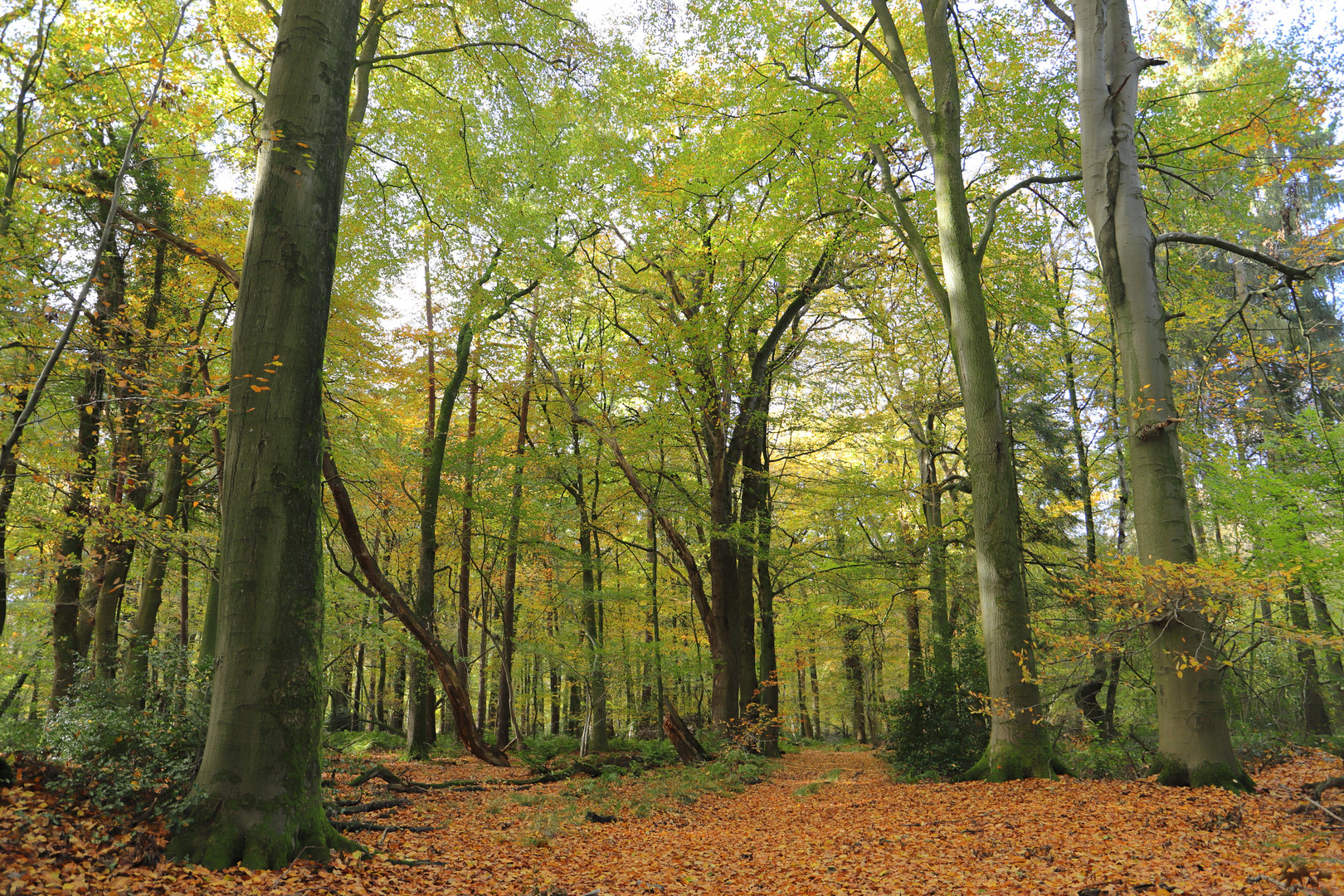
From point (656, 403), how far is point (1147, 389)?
26.7 feet

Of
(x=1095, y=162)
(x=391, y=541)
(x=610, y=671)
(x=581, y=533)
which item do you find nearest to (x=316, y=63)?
(x=1095, y=162)

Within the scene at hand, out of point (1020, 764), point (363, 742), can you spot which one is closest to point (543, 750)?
point (363, 742)

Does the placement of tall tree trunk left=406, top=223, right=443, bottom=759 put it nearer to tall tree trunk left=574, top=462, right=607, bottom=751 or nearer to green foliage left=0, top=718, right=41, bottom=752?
tall tree trunk left=574, top=462, right=607, bottom=751

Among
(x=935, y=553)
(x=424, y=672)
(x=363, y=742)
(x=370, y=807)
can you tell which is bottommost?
(x=363, y=742)

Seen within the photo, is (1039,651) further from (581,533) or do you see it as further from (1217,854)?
(581,533)

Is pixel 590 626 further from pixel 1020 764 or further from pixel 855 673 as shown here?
pixel 1020 764

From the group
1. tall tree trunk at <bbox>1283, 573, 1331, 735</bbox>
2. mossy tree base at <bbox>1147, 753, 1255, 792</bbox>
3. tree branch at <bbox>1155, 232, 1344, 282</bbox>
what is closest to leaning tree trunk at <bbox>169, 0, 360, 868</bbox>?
mossy tree base at <bbox>1147, 753, 1255, 792</bbox>

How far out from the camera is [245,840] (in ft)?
12.4

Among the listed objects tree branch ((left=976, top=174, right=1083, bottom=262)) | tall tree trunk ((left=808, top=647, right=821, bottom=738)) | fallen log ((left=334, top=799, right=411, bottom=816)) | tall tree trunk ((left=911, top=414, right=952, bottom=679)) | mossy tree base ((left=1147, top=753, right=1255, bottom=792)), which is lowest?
tall tree trunk ((left=808, top=647, right=821, bottom=738))

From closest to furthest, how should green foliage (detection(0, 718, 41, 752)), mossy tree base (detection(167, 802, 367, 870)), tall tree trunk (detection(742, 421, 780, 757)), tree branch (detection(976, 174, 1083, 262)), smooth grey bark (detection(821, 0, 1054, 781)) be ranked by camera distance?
1. mossy tree base (detection(167, 802, 367, 870))
2. green foliage (detection(0, 718, 41, 752))
3. smooth grey bark (detection(821, 0, 1054, 781))
4. tree branch (detection(976, 174, 1083, 262))
5. tall tree trunk (detection(742, 421, 780, 757))

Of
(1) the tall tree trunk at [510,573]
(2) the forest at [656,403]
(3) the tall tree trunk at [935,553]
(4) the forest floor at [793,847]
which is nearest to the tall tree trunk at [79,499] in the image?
(2) the forest at [656,403]

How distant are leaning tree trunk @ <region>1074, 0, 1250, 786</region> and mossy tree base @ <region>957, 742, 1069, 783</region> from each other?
1.08m

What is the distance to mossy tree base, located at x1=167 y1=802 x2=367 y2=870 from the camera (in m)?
3.67

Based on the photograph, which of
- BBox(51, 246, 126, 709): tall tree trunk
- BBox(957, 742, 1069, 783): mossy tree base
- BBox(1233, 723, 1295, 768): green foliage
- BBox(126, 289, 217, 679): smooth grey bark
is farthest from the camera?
BBox(126, 289, 217, 679): smooth grey bark
